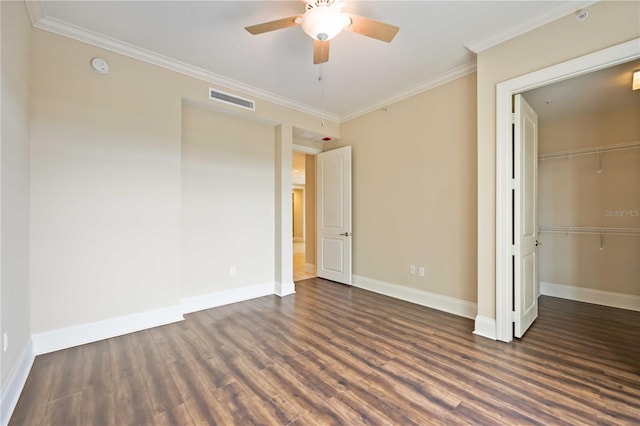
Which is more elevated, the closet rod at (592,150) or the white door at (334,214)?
the closet rod at (592,150)

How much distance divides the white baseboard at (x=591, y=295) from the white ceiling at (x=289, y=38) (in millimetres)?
3590

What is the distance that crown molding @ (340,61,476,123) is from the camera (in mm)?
3244

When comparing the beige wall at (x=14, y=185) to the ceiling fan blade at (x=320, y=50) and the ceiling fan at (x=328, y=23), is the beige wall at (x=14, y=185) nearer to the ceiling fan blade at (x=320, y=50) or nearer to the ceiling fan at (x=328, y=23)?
the ceiling fan at (x=328, y=23)

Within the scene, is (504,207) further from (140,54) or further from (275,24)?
(140,54)

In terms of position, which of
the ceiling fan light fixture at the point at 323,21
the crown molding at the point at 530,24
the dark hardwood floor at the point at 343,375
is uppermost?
the crown molding at the point at 530,24

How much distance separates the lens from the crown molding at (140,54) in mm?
2424

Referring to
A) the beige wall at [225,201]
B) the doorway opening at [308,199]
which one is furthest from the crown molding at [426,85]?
the beige wall at [225,201]

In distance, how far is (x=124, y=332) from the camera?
284cm

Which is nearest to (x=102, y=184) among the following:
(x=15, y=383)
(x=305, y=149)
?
(x=15, y=383)

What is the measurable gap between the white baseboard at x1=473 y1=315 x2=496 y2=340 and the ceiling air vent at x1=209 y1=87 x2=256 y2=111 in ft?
12.8

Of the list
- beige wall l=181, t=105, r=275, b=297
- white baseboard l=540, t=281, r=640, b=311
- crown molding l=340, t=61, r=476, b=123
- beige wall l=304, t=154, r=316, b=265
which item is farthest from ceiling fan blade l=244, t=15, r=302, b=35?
white baseboard l=540, t=281, r=640, b=311

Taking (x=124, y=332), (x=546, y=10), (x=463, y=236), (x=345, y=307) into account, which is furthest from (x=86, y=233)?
(x=546, y=10)

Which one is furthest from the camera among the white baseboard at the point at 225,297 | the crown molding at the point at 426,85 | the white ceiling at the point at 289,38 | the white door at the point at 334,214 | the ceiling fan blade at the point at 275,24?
the white door at the point at 334,214

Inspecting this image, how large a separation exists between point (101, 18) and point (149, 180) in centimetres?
152
